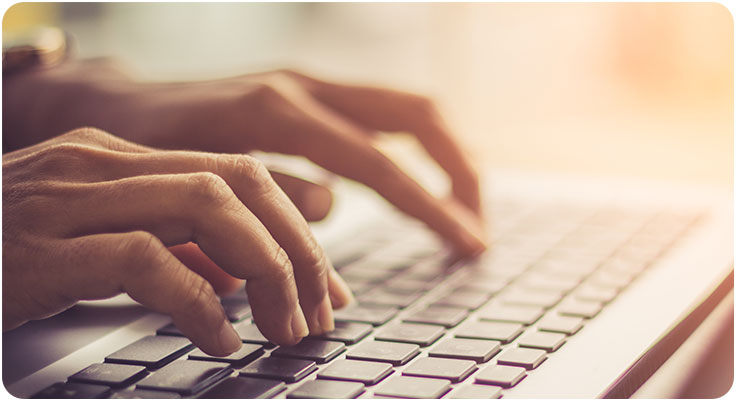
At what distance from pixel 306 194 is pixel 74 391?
34cm

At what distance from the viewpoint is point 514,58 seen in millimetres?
2512

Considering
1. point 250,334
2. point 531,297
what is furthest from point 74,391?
point 531,297

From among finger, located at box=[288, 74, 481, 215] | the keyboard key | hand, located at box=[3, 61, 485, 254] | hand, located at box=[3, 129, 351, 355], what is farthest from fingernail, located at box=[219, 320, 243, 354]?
finger, located at box=[288, 74, 481, 215]

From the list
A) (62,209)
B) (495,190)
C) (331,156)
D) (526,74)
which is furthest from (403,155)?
(526,74)

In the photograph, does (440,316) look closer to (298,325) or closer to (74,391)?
(298,325)

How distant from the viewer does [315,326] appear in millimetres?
523

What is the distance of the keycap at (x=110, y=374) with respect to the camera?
0.44 meters

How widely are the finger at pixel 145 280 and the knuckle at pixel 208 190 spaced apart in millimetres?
41

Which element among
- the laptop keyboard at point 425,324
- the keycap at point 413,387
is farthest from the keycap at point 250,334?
the keycap at point 413,387

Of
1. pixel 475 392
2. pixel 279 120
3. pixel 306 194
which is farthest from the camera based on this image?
pixel 279 120

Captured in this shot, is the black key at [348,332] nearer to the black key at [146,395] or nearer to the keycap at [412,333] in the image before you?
the keycap at [412,333]

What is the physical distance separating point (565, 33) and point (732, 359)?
199 centimetres

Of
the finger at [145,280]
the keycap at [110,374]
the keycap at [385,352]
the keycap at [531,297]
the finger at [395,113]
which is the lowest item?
the keycap at [531,297]

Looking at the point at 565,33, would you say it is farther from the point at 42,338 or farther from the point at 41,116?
the point at 42,338
